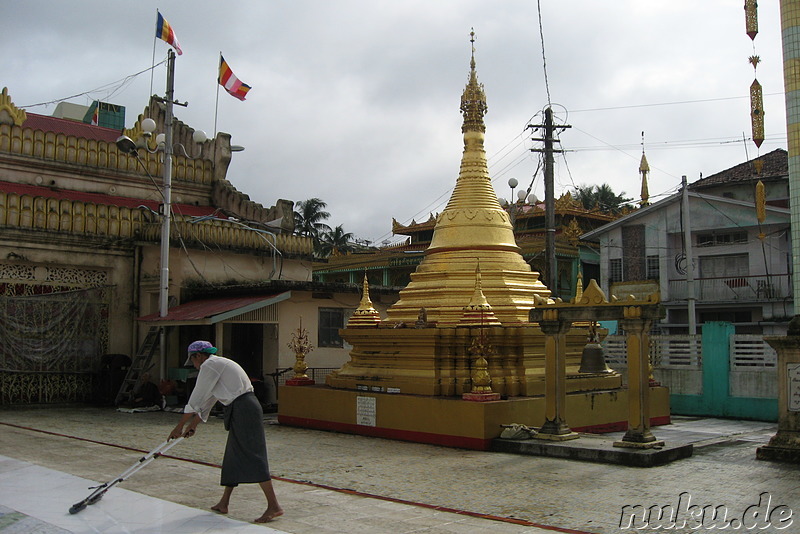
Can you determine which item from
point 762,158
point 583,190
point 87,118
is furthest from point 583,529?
point 583,190

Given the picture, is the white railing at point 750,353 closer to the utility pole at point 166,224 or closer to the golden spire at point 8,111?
the utility pole at point 166,224

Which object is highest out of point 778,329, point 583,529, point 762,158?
point 762,158

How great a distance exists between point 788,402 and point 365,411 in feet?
23.5

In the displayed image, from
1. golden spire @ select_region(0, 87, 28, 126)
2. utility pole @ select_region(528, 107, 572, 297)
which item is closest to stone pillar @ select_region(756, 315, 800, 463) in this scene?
utility pole @ select_region(528, 107, 572, 297)

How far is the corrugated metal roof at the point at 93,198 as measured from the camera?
22.5 meters

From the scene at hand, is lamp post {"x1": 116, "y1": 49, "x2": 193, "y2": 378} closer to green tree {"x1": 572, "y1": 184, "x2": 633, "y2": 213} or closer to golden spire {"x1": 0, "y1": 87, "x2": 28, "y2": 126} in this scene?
golden spire {"x1": 0, "y1": 87, "x2": 28, "y2": 126}

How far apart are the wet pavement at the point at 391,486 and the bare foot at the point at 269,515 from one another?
0.09 meters

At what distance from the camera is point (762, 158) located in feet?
117

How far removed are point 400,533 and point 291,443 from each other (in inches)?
260

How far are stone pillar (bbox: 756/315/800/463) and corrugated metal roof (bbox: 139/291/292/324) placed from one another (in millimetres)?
11468

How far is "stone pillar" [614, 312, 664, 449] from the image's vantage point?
1126 cm

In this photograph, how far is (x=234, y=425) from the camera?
788 cm

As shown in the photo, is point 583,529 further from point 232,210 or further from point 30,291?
point 232,210

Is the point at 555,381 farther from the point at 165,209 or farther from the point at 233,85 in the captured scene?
the point at 233,85
